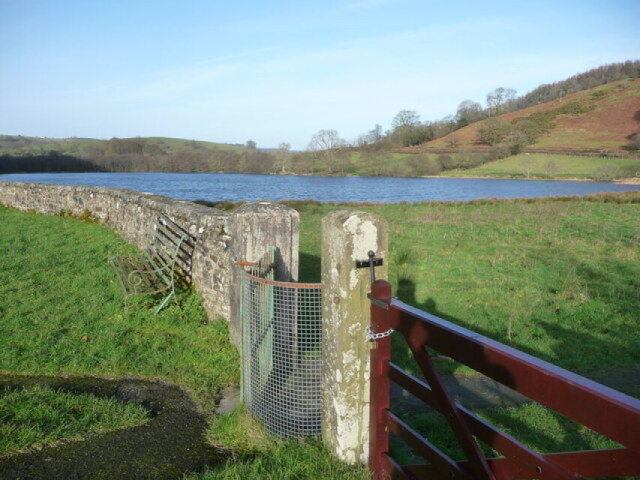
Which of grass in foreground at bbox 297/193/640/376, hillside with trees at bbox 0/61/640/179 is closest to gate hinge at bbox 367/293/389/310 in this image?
grass in foreground at bbox 297/193/640/376

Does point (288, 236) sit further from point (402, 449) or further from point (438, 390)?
point (438, 390)

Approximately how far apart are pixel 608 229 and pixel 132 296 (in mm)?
13209

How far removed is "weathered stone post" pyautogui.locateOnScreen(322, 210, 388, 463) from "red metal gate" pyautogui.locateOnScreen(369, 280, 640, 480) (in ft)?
0.30

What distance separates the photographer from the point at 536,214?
19.5m

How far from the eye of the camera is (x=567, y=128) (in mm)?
82562

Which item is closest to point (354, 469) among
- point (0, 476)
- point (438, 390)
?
Result: point (438, 390)

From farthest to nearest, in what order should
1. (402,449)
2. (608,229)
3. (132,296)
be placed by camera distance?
(608,229), (132,296), (402,449)

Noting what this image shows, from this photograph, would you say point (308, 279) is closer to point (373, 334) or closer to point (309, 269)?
point (309, 269)

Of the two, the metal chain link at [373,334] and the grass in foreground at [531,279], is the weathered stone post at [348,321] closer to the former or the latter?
the metal chain link at [373,334]

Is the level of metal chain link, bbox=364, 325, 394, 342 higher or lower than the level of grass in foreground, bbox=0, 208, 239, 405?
higher

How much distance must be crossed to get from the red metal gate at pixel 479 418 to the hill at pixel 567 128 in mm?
76521

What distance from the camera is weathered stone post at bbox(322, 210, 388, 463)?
3076 millimetres

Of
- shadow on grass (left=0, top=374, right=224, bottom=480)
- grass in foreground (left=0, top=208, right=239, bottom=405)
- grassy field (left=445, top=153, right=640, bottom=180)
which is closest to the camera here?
shadow on grass (left=0, top=374, right=224, bottom=480)

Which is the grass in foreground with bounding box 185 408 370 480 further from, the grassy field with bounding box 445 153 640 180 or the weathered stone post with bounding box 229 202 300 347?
the grassy field with bounding box 445 153 640 180
